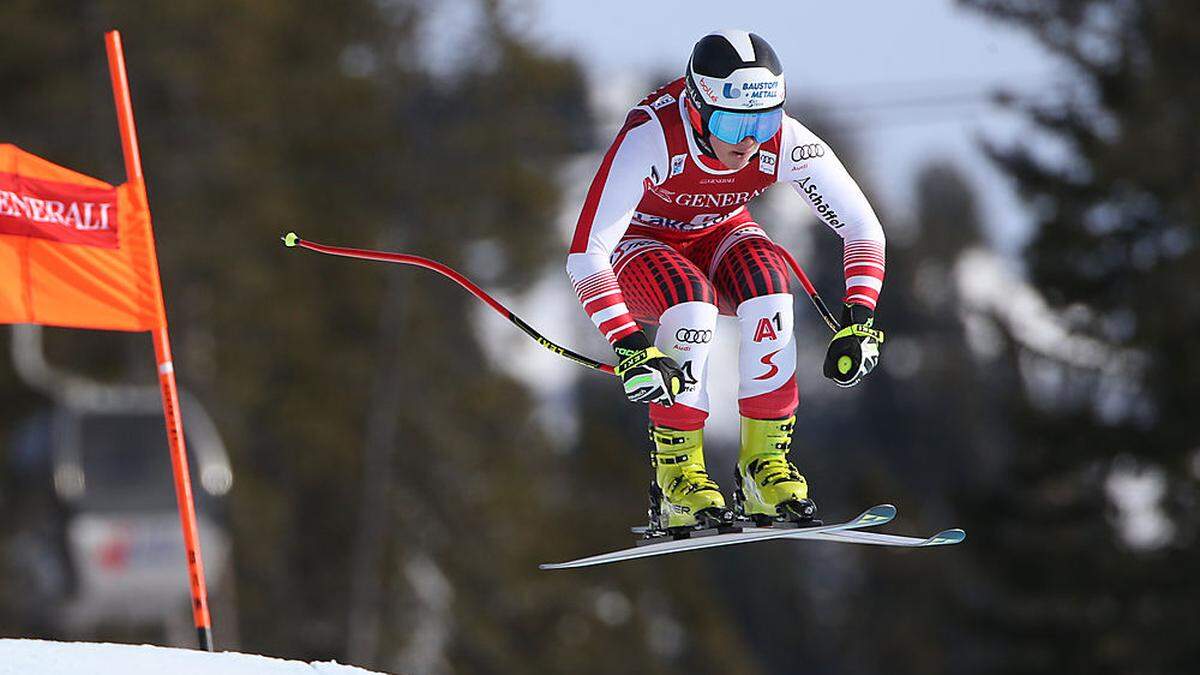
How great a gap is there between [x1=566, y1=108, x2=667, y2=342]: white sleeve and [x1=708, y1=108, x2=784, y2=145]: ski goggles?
282mm

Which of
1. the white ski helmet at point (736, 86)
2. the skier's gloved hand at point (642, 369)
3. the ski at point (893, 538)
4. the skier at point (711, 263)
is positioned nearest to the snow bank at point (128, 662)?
the skier's gloved hand at point (642, 369)

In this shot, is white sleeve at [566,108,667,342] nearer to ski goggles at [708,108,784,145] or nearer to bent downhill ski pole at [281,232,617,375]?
ski goggles at [708,108,784,145]

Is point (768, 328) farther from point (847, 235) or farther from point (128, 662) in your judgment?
point (128, 662)

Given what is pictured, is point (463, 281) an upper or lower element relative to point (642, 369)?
upper

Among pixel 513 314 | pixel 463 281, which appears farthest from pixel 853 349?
pixel 463 281

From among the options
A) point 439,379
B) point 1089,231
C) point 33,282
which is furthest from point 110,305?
point 439,379

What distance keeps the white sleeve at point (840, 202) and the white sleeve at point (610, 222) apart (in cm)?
55

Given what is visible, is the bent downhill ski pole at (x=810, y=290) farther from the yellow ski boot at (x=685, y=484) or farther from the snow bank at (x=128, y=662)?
the snow bank at (x=128, y=662)

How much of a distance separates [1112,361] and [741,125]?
26.7 m

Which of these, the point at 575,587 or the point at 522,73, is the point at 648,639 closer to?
the point at 575,587

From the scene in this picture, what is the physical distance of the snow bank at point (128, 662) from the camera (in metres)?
8.48

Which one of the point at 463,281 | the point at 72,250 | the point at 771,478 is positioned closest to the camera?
the point at 771,478

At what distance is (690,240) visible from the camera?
9383 mm

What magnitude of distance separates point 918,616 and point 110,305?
50774 millimetres
